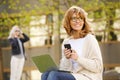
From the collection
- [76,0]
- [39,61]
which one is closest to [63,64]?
[39,61]

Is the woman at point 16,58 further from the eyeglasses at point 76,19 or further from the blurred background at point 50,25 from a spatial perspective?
the eyeglasses at point 76,19

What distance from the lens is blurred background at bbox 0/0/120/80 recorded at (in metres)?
11.9

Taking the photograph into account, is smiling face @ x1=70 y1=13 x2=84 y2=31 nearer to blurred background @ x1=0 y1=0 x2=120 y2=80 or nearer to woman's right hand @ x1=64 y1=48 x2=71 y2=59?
woman's right hand @ x1=64 y1=48 x2=71 y2=59

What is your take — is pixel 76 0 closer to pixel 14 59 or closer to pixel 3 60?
pixel 14 59

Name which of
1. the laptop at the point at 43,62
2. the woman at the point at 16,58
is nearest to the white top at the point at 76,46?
the laptop at the point at 43,62

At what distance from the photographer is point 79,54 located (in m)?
3.66

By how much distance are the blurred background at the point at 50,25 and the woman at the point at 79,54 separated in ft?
24.8

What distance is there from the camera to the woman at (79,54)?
3.53m

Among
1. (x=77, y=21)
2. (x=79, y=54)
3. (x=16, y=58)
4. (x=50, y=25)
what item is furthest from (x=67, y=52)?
(x=50, y=25)

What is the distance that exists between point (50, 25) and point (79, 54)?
9176mm

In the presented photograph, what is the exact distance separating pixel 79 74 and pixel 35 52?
9746mm

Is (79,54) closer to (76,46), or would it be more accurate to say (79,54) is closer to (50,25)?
(76,46)

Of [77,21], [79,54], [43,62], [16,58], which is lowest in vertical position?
[16,58]

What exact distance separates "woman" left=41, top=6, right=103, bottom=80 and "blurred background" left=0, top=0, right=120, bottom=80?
24.8ft
